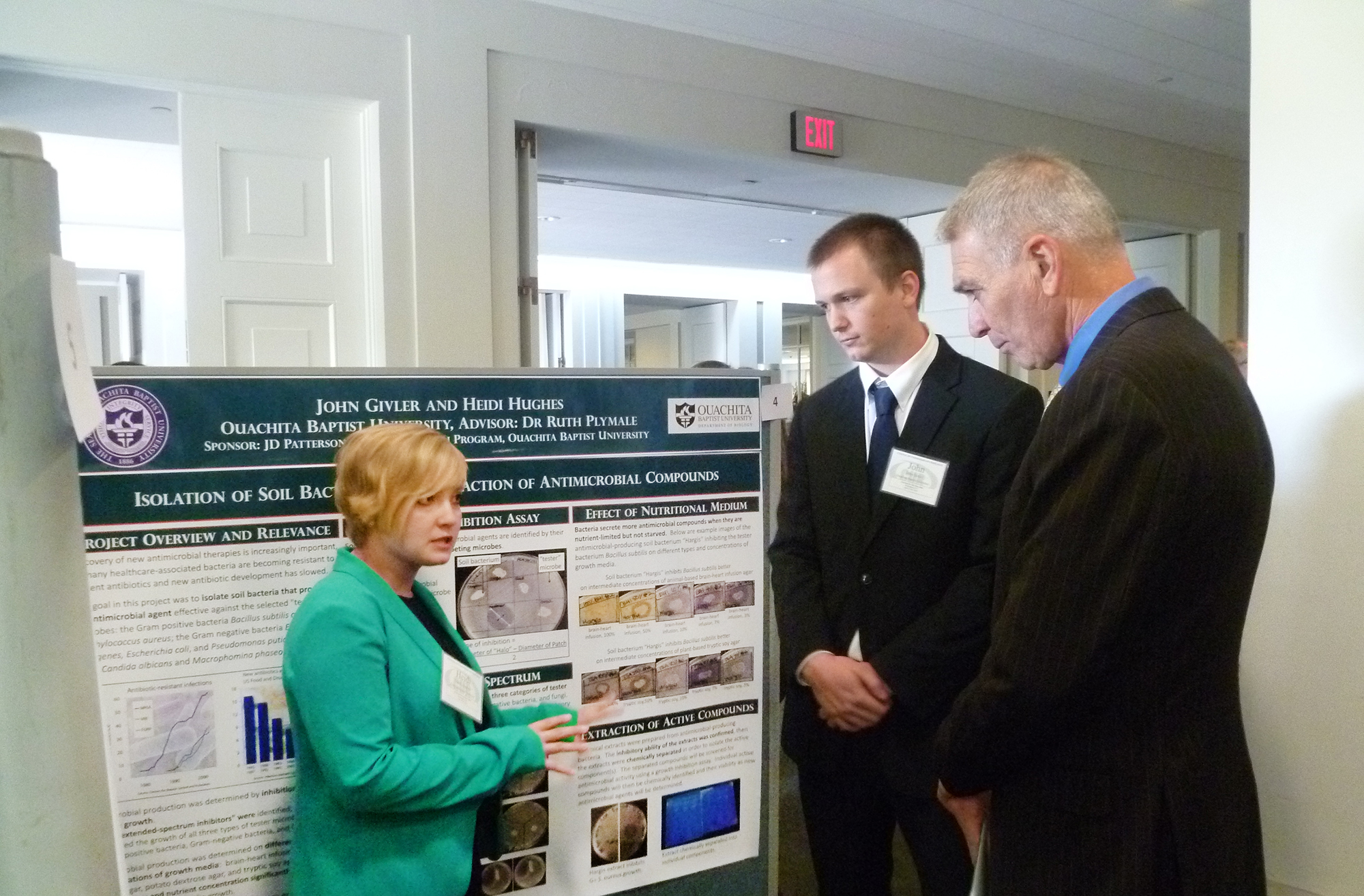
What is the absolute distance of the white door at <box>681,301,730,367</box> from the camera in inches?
406

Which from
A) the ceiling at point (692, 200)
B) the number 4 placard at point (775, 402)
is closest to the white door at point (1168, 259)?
the ceiling at point (692, 200)

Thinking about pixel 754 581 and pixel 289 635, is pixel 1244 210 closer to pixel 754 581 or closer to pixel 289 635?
pixel 754 581

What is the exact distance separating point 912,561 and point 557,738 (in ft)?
2.12

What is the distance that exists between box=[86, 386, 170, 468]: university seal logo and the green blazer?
0.99 ft

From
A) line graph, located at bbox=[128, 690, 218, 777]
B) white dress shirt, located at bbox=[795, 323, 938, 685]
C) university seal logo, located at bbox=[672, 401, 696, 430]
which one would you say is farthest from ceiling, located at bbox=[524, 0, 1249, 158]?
line graph, located at bbox=[128, 690, 218, 777]

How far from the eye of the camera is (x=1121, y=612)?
99 cm

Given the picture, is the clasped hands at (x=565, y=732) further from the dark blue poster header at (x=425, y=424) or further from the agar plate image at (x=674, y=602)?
the dark blue poster header at (x=425, y=424)

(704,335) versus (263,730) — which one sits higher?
(704,335)

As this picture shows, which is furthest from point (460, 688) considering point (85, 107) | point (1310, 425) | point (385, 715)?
point (85, 107)

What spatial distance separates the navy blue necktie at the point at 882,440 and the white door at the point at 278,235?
86.6 inches

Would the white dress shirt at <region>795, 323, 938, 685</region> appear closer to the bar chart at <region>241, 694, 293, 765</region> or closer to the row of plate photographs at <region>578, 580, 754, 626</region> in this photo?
the row of plate photographs at <region>578, 580, 754, 626</region>

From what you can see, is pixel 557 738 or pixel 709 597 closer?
pixel 557 738

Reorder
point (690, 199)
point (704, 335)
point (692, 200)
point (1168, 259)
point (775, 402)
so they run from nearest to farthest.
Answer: point (775, 402) < point (690, 199) < point (692, 200) < point (1168, 259) < point (704, 335)

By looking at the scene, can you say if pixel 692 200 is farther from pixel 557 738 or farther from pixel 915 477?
pixel 557 738
